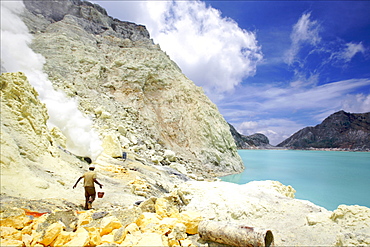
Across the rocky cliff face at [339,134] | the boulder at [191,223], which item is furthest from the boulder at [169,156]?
the rocky cliff face at [339,134]

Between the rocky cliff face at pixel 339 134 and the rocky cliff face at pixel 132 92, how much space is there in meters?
130

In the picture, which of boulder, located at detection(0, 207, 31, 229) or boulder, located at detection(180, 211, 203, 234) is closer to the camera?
boulder, located at detection(0, 207, 31, 229)

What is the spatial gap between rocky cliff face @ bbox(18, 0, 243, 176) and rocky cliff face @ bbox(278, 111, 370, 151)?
427 ft

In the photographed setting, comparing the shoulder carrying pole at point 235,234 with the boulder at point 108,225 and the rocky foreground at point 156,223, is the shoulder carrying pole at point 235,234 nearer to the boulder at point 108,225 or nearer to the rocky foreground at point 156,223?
the rocky foreground at point 156,223

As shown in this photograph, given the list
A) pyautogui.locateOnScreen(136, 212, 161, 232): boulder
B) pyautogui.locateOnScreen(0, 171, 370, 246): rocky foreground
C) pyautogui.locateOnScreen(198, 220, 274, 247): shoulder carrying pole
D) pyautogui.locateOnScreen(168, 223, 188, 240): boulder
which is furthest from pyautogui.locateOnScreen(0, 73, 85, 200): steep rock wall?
pyautogui.locateOnScreen(198, 220, 274, 247): shoulder carrying pole

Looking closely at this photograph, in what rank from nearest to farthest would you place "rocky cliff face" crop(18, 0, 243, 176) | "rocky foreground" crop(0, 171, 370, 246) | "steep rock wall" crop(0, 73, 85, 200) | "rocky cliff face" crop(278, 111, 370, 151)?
"rocky foreground" crop(0, 171, 370, 246) → "steep rock wall" crop(0, 73, 85, 200) → "rocky cliff face" crop(18, 0, 243, 176) → "rocky cliff face" crop(278, 111, 370, 151)

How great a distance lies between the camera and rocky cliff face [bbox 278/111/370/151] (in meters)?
124

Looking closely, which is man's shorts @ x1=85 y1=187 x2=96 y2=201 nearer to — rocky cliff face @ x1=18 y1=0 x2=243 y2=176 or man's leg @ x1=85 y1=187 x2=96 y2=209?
man's leg @ x1=85 y1=187 x2=96 y2=209

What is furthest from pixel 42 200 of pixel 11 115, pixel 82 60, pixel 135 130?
pixel 82 60

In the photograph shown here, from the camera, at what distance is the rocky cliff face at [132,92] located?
19.0 metres

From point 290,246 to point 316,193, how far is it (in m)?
13.9

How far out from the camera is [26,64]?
A: 1652 cm

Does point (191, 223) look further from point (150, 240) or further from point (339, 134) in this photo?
point (339, 134)

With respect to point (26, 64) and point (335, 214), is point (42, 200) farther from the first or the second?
point (26, 64)
